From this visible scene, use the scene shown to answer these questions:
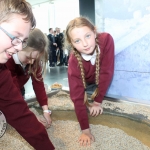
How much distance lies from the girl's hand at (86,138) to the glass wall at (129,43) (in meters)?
0.45

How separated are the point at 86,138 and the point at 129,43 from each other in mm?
803

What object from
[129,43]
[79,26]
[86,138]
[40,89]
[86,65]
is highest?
[79,26]

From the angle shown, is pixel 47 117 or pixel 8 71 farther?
pixel 47 117

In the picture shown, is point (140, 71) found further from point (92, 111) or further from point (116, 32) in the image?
point (92, 111)

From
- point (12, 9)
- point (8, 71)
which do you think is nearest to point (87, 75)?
point (8, 71)

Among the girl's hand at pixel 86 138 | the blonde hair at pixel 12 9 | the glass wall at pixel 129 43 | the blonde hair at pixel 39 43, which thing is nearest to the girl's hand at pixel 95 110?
the girl's hand at pixel 86 138

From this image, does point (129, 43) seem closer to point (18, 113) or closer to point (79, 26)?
point (79, 26)

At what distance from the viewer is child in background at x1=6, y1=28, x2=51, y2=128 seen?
1217mm

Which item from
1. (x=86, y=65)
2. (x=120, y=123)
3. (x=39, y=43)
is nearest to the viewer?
(x=39, y=43)

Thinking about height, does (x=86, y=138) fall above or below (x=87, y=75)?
below

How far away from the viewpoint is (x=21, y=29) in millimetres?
677

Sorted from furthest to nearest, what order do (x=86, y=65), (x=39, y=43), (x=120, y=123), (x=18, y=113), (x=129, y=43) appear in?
(x=129, y=43)
(x=86, y=65)
(x=120, y=123)
(x=39, y=43)
(x=18, y=113)

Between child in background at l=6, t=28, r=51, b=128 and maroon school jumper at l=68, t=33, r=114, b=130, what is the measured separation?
212 mm

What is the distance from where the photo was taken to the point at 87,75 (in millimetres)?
1530
